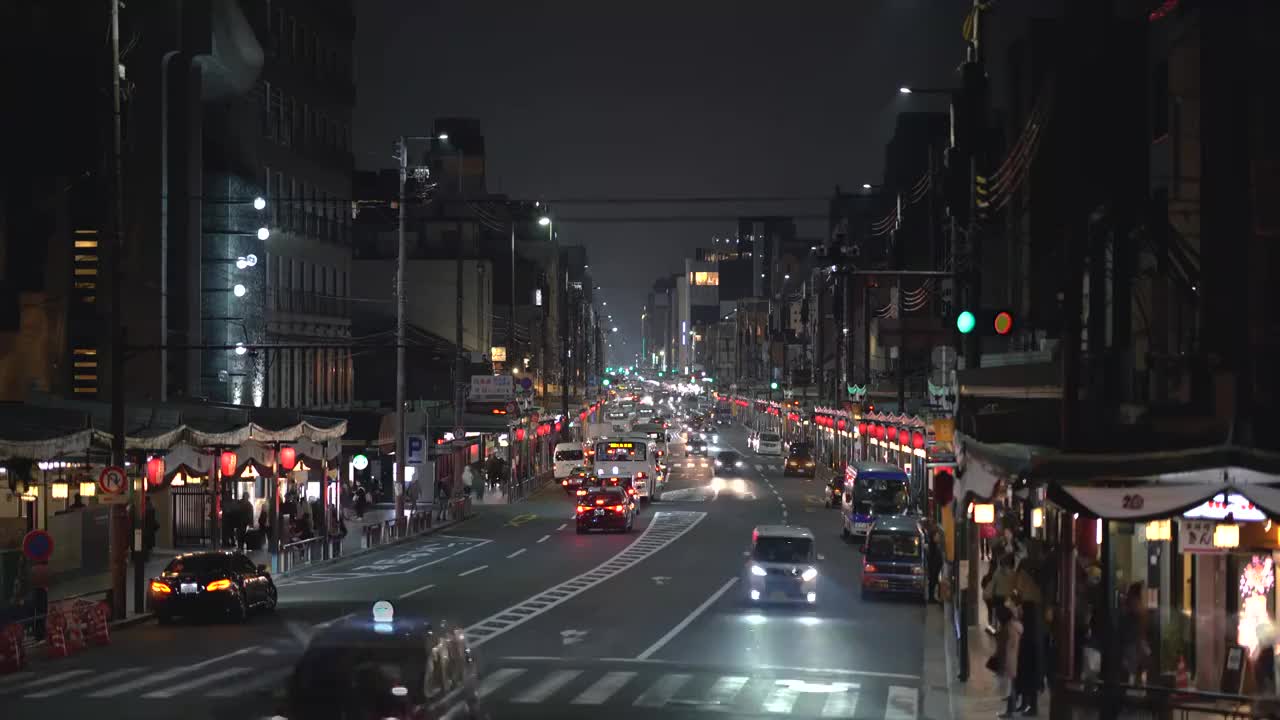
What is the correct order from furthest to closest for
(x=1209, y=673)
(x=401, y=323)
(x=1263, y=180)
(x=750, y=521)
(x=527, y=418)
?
1. (x=527, y=418)
2. (x=750, y=521)
3. (x=401, y=323)
4. (x=1263, y=180)
5. (x=1209, y=673)

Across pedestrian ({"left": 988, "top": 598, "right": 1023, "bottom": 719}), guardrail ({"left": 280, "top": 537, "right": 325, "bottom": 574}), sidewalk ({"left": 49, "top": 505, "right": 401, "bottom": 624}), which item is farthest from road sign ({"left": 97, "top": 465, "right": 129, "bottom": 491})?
pedestrian ({"left": 988, "top": 598, "right": 1023, "bottom": 719})

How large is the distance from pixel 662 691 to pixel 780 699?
70.4 inches

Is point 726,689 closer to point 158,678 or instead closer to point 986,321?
point 986,321

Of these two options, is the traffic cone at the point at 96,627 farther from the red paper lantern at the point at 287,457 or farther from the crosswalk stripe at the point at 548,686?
the red paper lantern at the point at 287,457

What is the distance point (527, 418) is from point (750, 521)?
32548mm

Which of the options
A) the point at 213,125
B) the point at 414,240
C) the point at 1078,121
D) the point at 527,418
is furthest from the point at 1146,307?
the point at 414,240

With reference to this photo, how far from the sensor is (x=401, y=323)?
5019cm

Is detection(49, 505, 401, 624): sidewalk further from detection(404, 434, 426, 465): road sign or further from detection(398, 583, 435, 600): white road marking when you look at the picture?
detection(398, 583, 435, 600): white road marking

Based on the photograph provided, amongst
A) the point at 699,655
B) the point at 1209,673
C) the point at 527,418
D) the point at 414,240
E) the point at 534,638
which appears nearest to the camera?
the point at 1209,673

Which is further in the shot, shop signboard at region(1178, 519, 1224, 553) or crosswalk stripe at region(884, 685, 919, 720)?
crosswalk stripe at region(884, 685, 919, 720)

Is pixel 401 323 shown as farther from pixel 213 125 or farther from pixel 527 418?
pixel 527 418

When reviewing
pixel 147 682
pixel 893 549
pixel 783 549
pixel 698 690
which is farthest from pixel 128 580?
pixel 698 690

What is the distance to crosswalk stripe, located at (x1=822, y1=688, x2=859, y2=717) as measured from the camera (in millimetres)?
20125

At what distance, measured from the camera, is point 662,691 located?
71.6 feet
